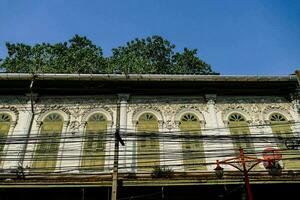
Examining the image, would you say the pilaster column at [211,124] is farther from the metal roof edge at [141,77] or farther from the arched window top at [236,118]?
the metal roof edge at [141,77]

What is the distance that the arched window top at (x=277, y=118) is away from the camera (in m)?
12.8

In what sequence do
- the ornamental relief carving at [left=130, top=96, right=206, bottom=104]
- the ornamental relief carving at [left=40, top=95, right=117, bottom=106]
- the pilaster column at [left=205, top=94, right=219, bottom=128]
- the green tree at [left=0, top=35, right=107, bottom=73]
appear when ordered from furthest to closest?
the green tree at [left=0, top=35, right=107, bottom=73]
the ornamental relief carving at [left=130, top=96, right=206, bottom=104]
the ornamental relief carving at [left=40, top=95, right=117, bottom=106]
the pilaster column at [left=205, top=94, right=219, bottom=128]

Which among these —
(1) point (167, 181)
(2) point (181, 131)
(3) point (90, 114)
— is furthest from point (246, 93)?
(3) point (90, 114)

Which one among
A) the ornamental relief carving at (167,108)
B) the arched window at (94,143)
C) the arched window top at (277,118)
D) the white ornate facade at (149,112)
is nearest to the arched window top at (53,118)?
the white ornate facade at (149,112)

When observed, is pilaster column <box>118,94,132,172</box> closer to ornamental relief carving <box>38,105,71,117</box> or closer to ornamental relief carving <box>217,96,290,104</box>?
ornamental relief carving <box>38,105,71,117</box>

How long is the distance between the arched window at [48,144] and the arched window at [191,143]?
4.98 m

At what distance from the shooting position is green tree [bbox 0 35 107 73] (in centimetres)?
1816

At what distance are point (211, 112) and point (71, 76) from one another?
628 cm

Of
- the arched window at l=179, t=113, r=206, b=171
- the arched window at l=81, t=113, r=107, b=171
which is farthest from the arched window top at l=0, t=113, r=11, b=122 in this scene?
the arched window at l=179, t=113, r=206, b=171

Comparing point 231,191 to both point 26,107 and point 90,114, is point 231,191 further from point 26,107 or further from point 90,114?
point 26,107

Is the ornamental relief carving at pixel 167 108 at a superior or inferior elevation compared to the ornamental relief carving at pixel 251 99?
inferior

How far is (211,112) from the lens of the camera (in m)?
12.9

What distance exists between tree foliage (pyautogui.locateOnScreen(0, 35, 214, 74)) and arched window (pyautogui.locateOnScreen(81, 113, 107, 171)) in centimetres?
562

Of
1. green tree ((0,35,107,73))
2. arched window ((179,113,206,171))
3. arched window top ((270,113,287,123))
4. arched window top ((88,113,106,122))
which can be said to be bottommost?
arched window ((179,113,206,171))
